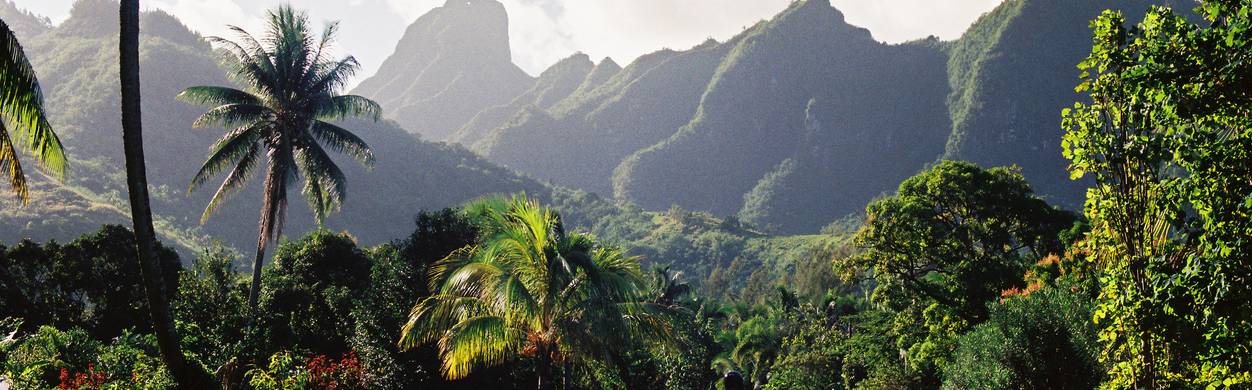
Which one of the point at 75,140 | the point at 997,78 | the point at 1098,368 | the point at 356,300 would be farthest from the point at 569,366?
the point at 997,78

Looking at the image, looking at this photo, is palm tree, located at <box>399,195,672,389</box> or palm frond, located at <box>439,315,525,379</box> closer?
palm frond, located at <box>439,315,525,379</box>

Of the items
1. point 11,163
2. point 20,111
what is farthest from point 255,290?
point 20,111

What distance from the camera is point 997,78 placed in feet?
576

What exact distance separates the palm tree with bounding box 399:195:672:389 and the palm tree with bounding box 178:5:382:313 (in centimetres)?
809

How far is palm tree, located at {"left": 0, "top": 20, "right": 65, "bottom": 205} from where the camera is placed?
19.7ft

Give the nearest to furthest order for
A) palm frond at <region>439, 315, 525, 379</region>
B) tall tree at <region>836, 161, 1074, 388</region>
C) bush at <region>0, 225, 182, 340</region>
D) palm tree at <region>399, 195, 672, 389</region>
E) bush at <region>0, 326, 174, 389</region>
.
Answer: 1. bush at <region>0, 326, 174, 389</region>
2. palm frond at <region>439, 315, 525, 379</region>
3. palm tree at <region>399, 195, 672, 389</region>
4. bush at <region>0, 225, 182, 340</region>
5. tall tree at <region>836, 161, 1074, 388</region>

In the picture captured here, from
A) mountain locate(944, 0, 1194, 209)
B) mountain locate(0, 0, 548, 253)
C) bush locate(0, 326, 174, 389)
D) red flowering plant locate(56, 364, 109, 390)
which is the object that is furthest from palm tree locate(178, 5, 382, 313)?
mountain locate(944, 0, 1194, 209)

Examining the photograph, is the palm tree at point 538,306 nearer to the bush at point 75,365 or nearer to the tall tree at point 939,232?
the bush at point 75,365

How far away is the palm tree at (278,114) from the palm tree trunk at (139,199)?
9458 millimetres

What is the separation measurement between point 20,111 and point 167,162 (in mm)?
129113

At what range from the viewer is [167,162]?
114m

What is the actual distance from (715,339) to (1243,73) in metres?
33.0

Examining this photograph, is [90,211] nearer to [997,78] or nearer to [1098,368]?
[1098,368]

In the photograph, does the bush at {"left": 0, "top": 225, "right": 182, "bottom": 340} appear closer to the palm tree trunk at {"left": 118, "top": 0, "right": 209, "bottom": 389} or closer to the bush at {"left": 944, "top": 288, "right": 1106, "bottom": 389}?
the palm tree trunk at {"left": 118, "top": 0, "right": 209, "bottom": 389}
